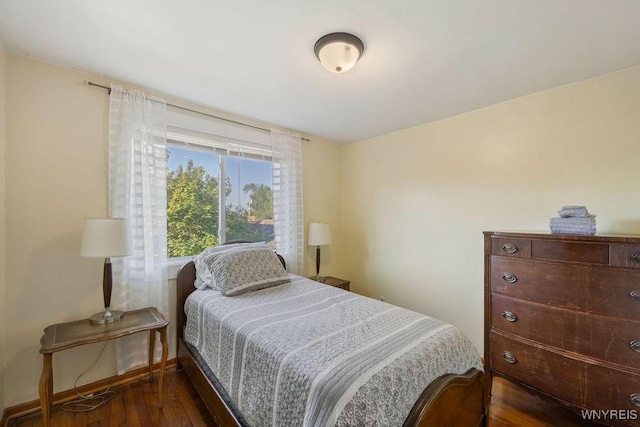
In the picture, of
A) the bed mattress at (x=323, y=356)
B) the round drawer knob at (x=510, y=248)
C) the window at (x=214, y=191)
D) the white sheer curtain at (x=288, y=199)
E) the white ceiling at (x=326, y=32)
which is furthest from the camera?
the white sheer curtain at (x=288, y=199)

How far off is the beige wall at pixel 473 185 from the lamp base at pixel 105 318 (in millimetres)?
2629

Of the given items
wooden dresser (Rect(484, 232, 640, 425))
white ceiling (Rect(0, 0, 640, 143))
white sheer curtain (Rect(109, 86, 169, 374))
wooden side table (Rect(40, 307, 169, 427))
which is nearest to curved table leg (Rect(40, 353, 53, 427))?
wooden side table (Rect(40, 307, 169, 427))

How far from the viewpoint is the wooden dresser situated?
1445 millimetres

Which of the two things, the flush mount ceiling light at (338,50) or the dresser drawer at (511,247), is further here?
the dresser drawer at (511,247)

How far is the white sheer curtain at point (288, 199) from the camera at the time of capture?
3029mm

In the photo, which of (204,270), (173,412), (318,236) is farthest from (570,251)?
(173,412)

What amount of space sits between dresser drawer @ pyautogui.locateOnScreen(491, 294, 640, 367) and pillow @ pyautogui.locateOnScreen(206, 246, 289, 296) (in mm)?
1745

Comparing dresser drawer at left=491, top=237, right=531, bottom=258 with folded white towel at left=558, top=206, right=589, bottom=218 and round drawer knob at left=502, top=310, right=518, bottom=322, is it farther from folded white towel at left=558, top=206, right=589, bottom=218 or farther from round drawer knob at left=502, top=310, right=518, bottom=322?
round drawer knob at left=502, top=310, right=518, bottom=322

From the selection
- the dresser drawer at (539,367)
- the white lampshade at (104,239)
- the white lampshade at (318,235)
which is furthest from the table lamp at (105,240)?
the dresser drawer at (539,367)

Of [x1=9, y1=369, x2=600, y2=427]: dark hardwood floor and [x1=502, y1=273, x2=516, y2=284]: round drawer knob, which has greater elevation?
[x1=502, y1=273, x2=516, y2=284]: round drawer knob

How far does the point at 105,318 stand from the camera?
1.77 meters

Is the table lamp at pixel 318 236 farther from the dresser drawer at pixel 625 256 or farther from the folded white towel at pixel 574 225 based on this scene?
the dresser drawer at pixel 625 256

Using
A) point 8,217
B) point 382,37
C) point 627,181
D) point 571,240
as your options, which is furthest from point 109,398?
point 627,181

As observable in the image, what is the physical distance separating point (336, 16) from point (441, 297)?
2640 mm
